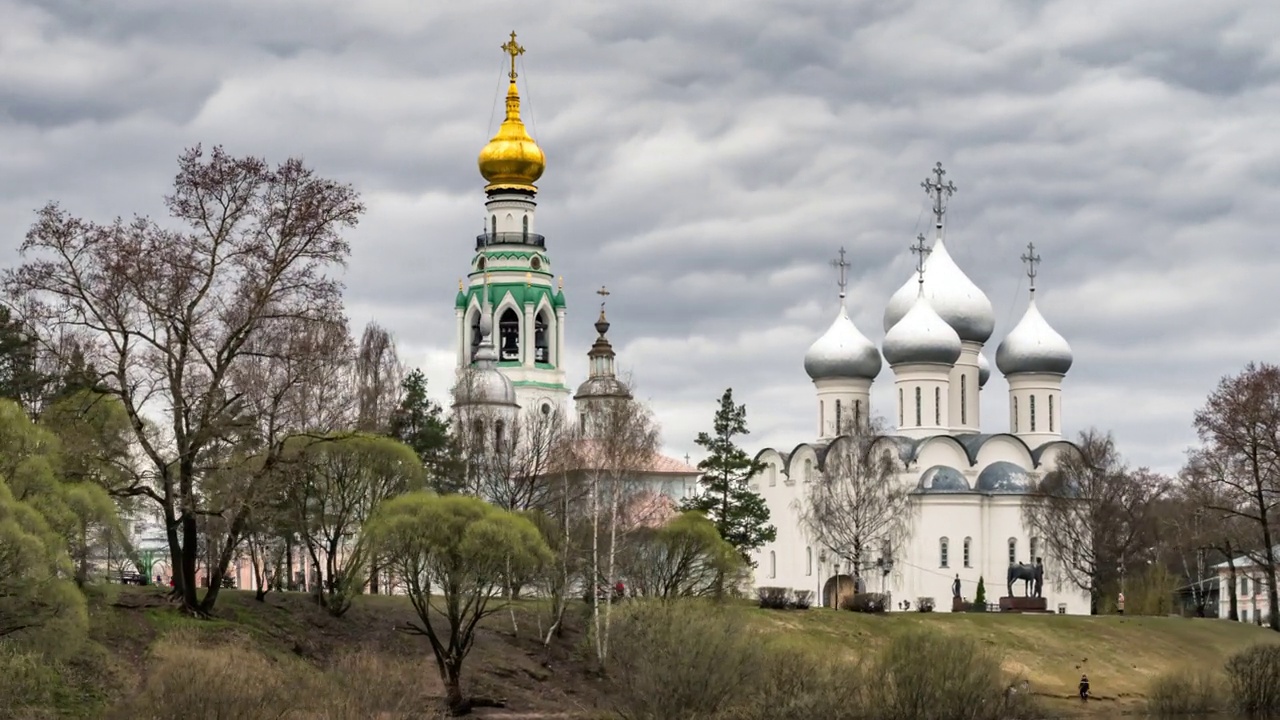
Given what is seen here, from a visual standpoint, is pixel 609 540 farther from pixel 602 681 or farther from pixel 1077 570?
pixel 1077 570

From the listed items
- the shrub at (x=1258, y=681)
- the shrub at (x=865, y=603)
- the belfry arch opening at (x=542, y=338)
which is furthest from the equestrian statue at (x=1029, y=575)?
the belfry arch opening at (x=542, y=338)

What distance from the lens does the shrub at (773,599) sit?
177 feet

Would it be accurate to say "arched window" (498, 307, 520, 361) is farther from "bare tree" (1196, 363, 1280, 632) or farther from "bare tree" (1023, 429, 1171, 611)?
"bare tree" (1196, 363, 1280, 632)

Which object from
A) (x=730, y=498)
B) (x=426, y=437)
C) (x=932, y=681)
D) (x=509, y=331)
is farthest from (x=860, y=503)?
(x=509, y=331)

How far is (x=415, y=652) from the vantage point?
42375 mm

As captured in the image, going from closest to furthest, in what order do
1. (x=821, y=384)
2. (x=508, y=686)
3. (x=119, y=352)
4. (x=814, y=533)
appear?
(x=119, y=352) < (x=508, y=686) < (x=814, y=533) < (x=821, y=384)

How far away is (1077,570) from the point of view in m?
63.5

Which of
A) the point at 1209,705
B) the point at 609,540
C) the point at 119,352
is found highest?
the point at 119,352

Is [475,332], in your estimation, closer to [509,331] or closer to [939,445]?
[509,331]

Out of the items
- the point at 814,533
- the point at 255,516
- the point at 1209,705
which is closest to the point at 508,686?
the point at 255,516

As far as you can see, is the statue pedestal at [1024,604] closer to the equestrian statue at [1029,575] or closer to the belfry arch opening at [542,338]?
the equestrian statue at [1029,575]

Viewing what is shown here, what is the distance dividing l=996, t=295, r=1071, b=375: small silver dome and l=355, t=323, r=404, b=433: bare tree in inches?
939

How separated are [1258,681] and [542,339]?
43732mm

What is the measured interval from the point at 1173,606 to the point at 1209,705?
74.1ft
